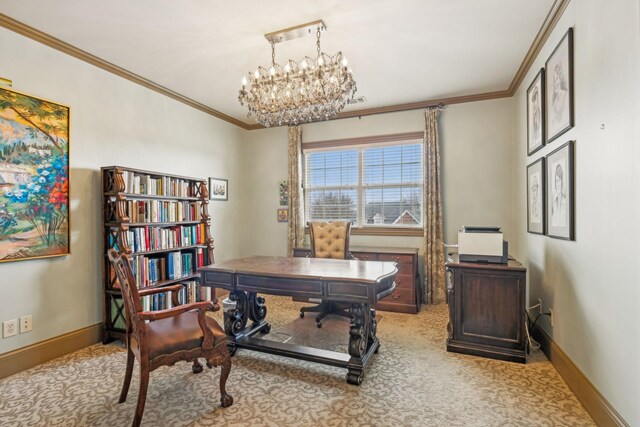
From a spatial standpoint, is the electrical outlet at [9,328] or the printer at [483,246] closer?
the electrical outlet at [9,328]

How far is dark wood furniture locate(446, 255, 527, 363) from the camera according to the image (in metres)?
2.69

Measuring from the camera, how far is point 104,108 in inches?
129

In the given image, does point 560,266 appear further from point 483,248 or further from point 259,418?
point 259,418

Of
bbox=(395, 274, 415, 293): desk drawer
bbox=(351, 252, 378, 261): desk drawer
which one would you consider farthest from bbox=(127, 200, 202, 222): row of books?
bbox=(395, 274, 415, 293): desk drawer

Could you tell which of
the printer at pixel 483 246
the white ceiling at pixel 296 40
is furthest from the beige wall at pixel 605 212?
the white ceiling at pixel 296 40

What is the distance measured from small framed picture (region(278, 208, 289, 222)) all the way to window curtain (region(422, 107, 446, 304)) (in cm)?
218

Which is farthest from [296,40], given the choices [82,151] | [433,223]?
[433,223]

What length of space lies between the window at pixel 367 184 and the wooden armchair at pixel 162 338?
3.14m

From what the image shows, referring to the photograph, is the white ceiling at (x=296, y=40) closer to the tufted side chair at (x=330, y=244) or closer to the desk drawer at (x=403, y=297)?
the tufted side chair at (x=330, y=244)

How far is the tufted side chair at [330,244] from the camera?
12.3 feet

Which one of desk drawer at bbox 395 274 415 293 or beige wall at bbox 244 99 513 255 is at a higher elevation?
beige wall at bbox 244 99 513 255

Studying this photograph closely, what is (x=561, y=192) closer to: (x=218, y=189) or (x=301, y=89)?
(x=301, y=89)

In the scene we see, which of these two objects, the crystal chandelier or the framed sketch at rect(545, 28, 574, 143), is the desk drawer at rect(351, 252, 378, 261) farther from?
the framed sketch at rect(545, 28, 574, 143)

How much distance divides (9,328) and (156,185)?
1700 millimetres
